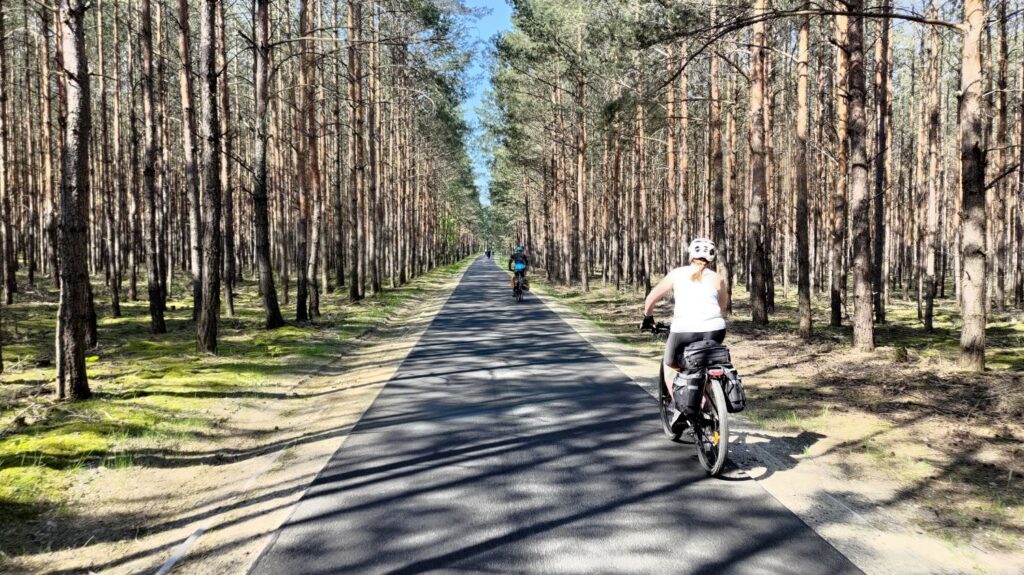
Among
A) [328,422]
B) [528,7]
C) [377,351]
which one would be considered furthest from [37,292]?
[528,7]

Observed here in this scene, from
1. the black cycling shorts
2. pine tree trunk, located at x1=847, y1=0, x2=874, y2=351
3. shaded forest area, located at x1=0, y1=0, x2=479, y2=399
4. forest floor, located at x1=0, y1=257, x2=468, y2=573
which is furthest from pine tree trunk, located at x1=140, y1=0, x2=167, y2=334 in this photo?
pine tree trunk, located at x1=847, y1=0, x2=874, y2=351

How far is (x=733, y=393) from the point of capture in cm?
536

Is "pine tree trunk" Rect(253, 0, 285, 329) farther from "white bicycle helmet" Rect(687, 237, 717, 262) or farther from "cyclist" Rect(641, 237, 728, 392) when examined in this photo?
"white bicycle helmet" Rect(687, 237, 717, 262)

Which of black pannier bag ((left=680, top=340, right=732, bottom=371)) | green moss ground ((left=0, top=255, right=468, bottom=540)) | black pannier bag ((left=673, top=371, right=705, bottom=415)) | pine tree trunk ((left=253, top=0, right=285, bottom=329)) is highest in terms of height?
pine tree trunk ((left=253, top=0, right=285, bottom=329))

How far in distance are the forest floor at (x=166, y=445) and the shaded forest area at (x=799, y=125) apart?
22.3 feet

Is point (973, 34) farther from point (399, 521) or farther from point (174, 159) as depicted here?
point (174, 159)

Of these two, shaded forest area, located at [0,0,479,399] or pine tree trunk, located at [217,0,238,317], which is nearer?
shaded forest area, located at [0,0,479,399]

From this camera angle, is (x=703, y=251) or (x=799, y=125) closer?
(x=703, y=251)

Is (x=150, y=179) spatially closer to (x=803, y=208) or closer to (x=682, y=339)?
(x=682, y=339)

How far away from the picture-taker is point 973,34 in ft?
30.0

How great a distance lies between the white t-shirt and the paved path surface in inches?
47.9

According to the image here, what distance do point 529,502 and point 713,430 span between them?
5.76 ft

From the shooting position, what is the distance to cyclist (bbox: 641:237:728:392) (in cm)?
573

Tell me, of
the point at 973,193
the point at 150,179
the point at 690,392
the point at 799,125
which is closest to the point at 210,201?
the point at 150,179
